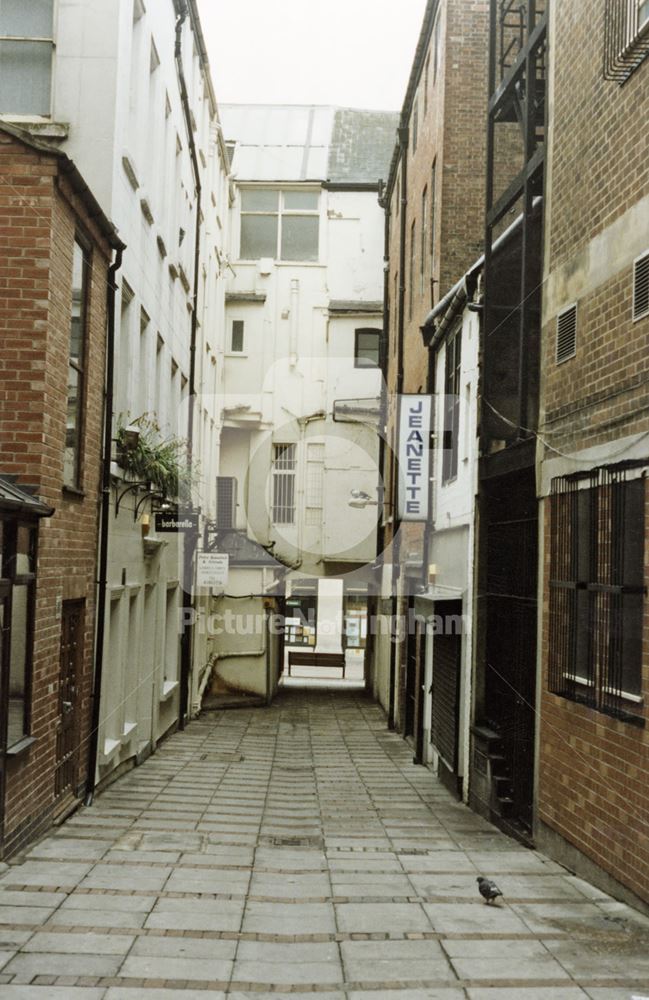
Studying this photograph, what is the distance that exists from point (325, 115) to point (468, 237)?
18.8m

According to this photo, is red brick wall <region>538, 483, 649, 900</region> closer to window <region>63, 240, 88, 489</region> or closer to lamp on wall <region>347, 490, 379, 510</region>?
window <region>63, 240, 88, 489</region>

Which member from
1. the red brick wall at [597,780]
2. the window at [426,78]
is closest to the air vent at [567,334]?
the red brick wall at [597,780]

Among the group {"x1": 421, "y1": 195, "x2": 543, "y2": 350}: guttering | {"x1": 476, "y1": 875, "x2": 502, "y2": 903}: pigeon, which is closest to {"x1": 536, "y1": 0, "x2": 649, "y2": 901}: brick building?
{"x1": 476, "y1": 875, "x2": 502, "y2": 903}: pigeon

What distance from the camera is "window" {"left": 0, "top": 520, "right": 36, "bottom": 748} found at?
8562 millimetres

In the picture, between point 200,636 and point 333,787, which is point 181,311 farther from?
point 333,787

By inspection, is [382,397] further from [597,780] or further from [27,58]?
[597,780]

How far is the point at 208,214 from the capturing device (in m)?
26.7

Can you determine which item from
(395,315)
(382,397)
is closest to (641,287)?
(395,315)

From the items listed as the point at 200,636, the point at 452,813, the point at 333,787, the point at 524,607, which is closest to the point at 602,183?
the point at 524,607

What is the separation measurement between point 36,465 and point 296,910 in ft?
13.9

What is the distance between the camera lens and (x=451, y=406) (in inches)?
656

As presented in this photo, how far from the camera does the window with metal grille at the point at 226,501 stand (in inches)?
1230

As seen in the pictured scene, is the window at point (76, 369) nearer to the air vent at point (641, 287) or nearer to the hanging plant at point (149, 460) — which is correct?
the hanging plant at point (149, 460)

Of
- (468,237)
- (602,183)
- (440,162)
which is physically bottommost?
(602,183)
